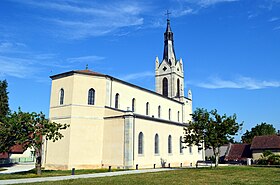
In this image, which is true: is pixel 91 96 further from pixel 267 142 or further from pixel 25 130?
pixel 267 142

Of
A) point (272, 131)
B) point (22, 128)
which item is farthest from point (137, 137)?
point (272, 131)

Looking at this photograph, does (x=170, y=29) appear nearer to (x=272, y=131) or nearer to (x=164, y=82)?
(x=164, y=82)

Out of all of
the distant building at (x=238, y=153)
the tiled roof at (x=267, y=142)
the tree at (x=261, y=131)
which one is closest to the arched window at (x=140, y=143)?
the distant building at (x=238, y=153)

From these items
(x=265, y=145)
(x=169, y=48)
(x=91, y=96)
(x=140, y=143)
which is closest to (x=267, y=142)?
(x=265, y=145)

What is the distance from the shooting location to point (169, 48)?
59750 mm

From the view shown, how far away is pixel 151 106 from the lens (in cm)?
4378

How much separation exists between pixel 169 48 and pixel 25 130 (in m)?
40.9

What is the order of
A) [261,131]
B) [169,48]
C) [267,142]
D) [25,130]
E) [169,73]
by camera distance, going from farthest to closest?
[261,131] → [169,48] → [169,73] → [267,142] → [25,130]

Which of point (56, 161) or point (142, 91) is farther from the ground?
point (142, 91)

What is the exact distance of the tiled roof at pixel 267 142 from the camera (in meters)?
50.2

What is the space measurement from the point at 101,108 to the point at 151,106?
1176 centimetres

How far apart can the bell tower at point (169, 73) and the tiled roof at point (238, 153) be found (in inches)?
681

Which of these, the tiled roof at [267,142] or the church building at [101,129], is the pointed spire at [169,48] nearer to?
the church building at [101,129]

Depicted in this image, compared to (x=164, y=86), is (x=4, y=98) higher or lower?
lower
